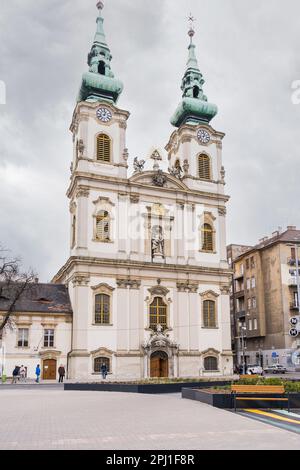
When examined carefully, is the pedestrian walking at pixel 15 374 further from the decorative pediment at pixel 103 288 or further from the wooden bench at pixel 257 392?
the wooden bench at pixel 257 392

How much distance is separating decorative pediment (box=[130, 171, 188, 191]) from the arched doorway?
1594 centimetres

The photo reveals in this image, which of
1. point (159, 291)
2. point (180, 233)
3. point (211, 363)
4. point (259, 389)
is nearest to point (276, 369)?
point (211, 363)

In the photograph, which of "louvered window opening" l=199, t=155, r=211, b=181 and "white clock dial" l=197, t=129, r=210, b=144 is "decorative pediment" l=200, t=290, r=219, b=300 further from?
→ "white clock dial" l=197, t=129, r=210, b=144

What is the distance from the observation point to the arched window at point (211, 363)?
48.9 meters

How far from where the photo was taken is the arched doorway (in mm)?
46344

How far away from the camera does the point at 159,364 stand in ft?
153

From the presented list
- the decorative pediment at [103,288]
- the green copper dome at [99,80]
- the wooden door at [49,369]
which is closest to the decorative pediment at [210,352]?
the decorative pediment at [103,288]

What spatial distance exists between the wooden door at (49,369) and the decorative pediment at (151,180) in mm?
17898

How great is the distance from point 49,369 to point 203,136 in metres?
28.4

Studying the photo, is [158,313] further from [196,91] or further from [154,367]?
[196,91]

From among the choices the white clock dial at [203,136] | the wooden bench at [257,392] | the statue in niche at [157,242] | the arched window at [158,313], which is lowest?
the wooden bench at [257,392]

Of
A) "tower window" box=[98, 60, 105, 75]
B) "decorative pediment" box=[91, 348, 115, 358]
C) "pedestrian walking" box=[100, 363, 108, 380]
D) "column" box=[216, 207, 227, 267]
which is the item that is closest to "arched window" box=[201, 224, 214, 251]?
"column" box=[216, 207, 227, 267]

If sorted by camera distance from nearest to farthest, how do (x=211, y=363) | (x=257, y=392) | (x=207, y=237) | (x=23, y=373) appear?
(x=257, y=392) → (x=23, y=373) → (x=211, y=363) → (x=207, y=237)

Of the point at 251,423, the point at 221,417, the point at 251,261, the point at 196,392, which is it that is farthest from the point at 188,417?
the point at 251,261
